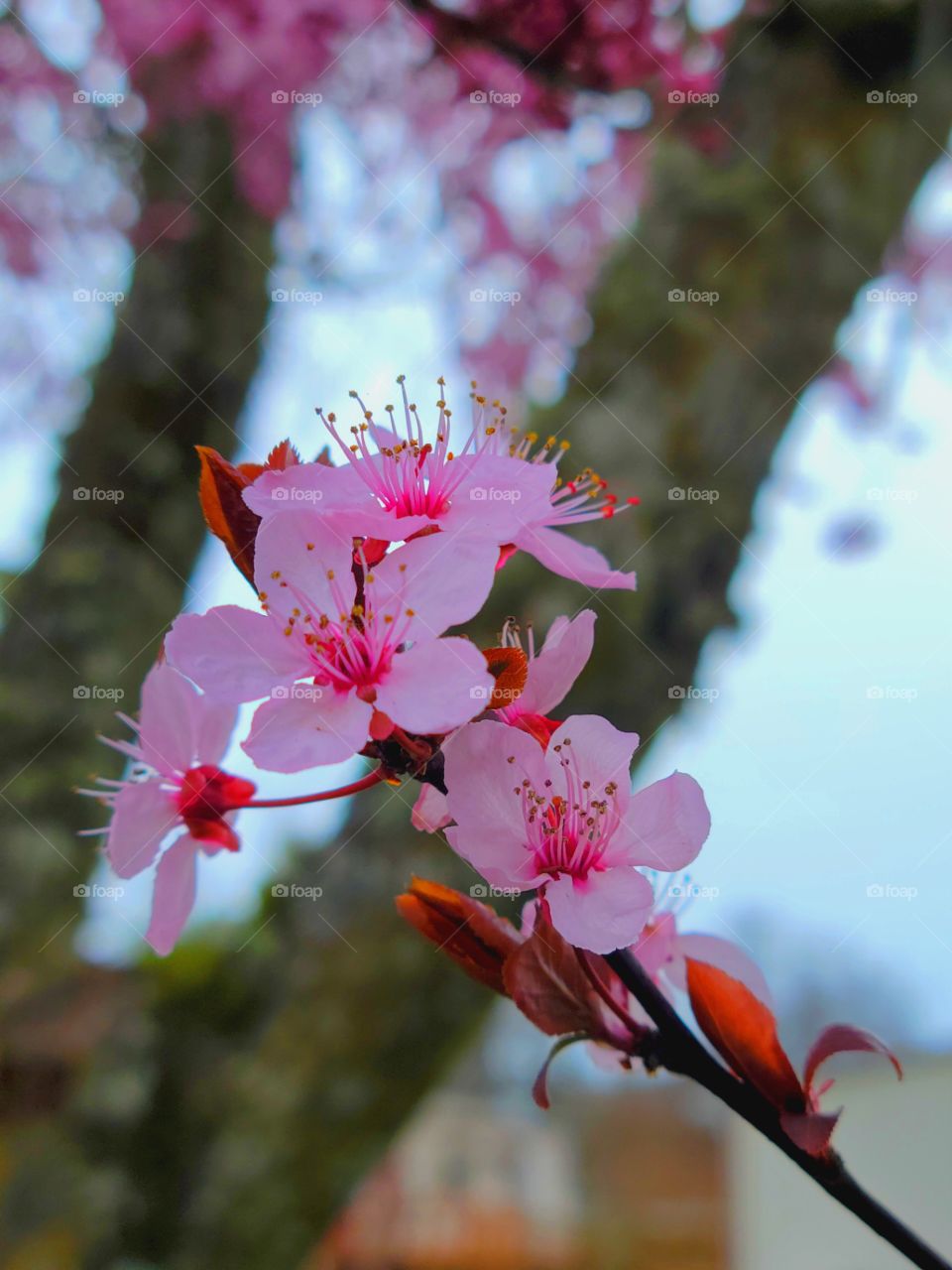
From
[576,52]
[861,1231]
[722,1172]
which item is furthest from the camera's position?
[722,1172]

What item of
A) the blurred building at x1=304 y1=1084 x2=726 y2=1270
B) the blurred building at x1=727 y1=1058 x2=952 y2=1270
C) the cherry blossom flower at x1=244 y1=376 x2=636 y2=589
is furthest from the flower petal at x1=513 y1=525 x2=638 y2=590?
the blurred building at x1=304 y1=1084 x2=726 y2=1270

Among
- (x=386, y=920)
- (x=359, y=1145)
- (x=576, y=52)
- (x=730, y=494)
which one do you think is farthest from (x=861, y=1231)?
(x=576, y=52)

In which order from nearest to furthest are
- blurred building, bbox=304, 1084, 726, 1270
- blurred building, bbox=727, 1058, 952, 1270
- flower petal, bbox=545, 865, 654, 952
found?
1. flower petal, bbox=545, 865, 654, 952
2. blurred building, bbox=727, 1058, 952, 1270
3. blurred building, bbox=304, 1084, 726, 1270

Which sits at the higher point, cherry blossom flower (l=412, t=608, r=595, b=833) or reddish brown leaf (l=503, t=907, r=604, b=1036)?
cherry blossom flower (l=412, t=608, r=595, b=833)

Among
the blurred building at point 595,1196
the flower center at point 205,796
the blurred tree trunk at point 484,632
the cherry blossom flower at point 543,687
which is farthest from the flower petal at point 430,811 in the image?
the blurred building at point 595,1196

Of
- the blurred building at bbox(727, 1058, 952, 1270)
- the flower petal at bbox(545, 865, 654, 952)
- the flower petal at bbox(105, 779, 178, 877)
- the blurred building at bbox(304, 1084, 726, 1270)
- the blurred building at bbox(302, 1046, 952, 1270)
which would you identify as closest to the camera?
the flower petal at bbox(545, 865, 654, 952)

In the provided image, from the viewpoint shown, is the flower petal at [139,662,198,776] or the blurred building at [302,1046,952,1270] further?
the blurred building at [302,1046,952,1270]

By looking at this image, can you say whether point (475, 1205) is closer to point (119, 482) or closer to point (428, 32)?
point (119, 482)

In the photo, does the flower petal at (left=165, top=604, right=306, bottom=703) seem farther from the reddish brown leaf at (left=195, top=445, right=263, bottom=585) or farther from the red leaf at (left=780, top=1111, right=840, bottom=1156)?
the red leaf at (left=780, top=1111, right=840, bottom=1156)
